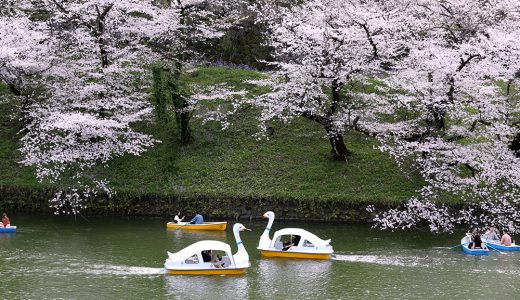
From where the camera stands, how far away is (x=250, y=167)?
28.3m

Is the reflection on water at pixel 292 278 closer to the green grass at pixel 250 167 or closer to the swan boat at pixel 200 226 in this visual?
the swan boat at pixel 200 226

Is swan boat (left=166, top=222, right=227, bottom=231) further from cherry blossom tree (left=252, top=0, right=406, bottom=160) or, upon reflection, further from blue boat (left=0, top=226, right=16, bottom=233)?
cherry blossom tree (left=252, top=0, right=406, bottom=160)

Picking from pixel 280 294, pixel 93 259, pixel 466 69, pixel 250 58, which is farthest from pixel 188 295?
pixel 250 58

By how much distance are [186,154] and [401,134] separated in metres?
10.6

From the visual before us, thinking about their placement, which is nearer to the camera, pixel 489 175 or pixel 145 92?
pixel 489 175

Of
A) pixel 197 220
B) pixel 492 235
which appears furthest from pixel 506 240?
pixel 197 220

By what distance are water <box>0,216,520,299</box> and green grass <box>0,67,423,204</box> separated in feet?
10.8

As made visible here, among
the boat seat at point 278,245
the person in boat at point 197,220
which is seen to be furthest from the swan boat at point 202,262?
the person in boat at point 197,220

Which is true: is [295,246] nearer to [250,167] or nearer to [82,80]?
[250,167]

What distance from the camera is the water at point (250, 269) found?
14.7m

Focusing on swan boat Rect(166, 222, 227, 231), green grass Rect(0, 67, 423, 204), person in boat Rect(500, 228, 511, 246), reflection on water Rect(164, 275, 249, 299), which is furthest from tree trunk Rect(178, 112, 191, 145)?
person in boat Rect(500, 228, 511, 246)

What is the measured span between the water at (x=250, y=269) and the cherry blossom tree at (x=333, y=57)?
18.4 feet

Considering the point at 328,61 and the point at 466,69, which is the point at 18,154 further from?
the point at 466,69

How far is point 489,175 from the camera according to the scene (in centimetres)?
2253
